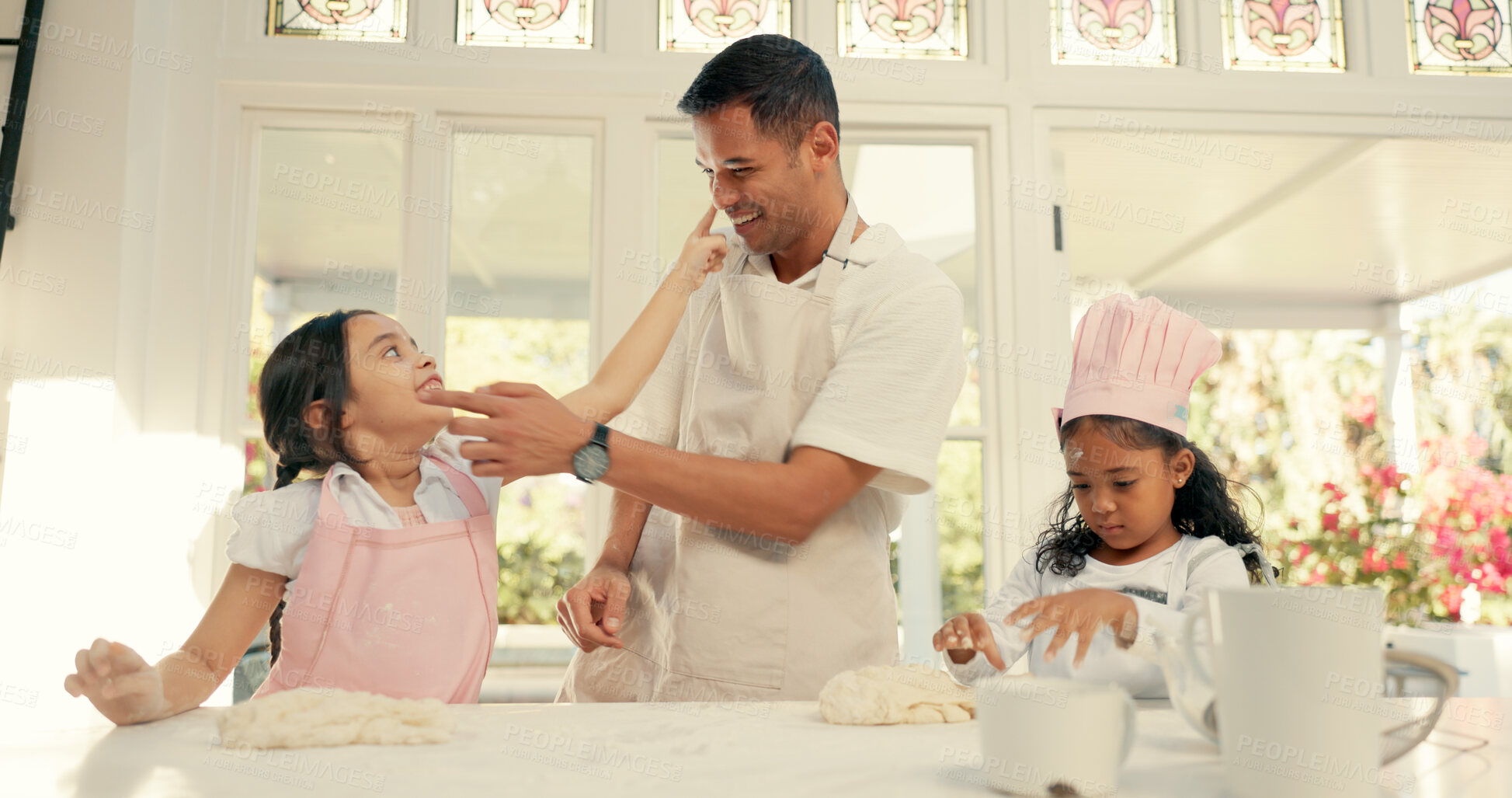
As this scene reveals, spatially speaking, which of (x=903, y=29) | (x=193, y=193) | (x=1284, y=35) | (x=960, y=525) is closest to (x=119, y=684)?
(x=193, y=193)

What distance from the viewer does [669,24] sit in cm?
260

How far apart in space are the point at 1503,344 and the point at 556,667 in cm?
619

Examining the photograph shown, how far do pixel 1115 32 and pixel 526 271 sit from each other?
165 centimetres

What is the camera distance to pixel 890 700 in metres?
0.94

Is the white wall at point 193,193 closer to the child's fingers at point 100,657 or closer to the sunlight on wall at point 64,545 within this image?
the sunlight on wall at point 64,545

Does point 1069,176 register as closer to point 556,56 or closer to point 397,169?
point 556,56

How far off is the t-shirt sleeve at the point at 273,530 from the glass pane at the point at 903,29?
1.78 m

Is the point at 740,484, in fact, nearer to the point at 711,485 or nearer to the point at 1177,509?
the point at 711,485

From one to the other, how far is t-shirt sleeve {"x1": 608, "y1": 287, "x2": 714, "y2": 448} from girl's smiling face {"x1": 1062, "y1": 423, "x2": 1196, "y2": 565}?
0.61 m

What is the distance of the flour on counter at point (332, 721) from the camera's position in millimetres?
804

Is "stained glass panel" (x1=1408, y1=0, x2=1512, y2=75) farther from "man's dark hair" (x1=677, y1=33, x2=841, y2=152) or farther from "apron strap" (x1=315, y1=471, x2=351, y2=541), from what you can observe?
"apron strap" (x1=315, y1=471, x2=351, y2=541)

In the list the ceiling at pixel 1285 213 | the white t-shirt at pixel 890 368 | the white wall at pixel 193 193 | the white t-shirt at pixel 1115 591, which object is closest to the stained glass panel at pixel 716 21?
the white wall at pixel 193 193

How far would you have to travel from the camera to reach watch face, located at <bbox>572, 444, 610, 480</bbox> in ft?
4.09

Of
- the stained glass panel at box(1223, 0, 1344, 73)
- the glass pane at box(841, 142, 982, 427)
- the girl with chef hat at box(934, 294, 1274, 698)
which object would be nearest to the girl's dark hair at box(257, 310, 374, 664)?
the girl with chef hat at box(934, 294, 1274, 698)
